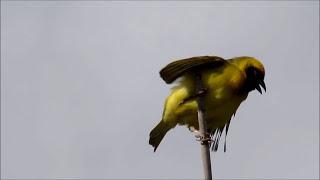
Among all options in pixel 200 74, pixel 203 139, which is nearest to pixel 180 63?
pixel 200 74

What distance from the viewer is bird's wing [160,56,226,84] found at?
7.34m

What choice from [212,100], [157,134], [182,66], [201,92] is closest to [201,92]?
[201,92]

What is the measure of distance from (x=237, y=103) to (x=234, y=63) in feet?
1.82

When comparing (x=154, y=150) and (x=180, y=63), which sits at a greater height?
(x=180, y=63)

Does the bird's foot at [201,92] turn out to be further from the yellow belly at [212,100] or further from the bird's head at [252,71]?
the bird's head at [252,71]

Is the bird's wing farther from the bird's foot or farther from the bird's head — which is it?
the bird's head

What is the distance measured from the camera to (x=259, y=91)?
8883mm

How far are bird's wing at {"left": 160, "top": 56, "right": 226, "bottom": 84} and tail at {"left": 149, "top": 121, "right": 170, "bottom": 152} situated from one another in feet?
5.95

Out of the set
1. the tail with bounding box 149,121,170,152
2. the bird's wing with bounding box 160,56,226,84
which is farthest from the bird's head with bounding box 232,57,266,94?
the tail with bounding box 149,121,170,152

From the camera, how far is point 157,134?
984cm

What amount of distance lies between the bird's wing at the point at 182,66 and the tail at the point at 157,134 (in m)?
1.81

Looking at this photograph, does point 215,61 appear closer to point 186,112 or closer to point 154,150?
point 186,112

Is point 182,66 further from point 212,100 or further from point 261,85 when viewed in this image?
point 261,85

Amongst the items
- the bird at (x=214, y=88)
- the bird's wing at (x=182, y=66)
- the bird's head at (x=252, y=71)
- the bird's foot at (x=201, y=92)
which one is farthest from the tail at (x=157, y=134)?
the bird's wing at (x=182, y=66)
